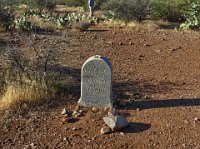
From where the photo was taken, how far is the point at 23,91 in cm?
851

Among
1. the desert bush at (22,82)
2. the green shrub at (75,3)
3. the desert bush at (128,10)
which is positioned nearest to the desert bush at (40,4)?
the green shrub at (75,3)

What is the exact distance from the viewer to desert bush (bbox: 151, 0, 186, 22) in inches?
812

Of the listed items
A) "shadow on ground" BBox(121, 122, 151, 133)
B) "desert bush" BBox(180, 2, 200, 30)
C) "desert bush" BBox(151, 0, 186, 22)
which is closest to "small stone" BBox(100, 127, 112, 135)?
"shadow on ground" BBox(121, 122, 151, 133)

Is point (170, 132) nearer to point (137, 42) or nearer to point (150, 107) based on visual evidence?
point (150, 107)

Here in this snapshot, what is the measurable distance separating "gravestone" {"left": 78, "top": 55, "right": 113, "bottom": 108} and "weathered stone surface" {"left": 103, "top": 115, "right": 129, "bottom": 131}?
66cm

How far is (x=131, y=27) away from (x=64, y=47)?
428cm

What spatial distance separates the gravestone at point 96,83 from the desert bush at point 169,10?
1269 cm

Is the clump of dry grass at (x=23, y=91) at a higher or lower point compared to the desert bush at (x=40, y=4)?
lower

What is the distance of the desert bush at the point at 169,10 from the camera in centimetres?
2062

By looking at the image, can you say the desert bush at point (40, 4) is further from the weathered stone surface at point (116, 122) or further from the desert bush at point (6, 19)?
the weathered stone surface at point (116, 122)

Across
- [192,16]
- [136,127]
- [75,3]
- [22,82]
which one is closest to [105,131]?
[136,127]

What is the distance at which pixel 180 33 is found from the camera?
14930mm

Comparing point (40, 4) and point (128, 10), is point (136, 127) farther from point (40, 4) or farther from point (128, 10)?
point (40, 4)

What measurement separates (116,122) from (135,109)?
35.5 inches
